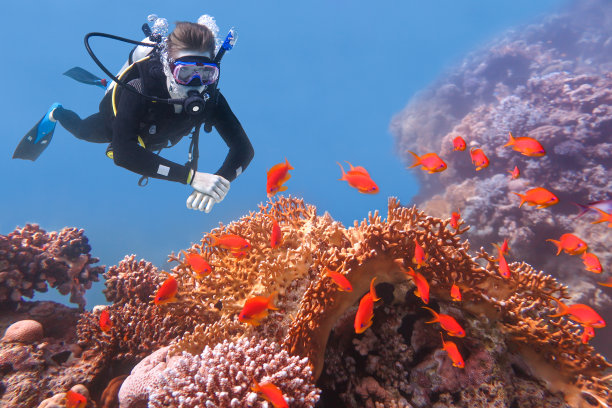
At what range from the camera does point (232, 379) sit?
95.7 inches

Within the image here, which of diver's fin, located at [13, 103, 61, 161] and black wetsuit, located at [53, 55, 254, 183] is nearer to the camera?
black wetsuit, located at [53, 55, 254, 183]

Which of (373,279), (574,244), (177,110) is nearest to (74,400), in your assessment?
(373,279)

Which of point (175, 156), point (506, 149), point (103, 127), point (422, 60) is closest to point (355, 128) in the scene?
point (422, 60)

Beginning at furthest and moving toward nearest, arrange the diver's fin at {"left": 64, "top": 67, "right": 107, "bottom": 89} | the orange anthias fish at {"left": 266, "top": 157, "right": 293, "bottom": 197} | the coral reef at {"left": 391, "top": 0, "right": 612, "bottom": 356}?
1. the coral reef at {"left": 391, "top": 0, "right": 612, "bottom": 356}
2. the diver's fin at {"left": 64, "top": 67, "right": 107, "bottom": 89}
3. the orange anthias fish at {"left": 266, "top": 157, "right": 293, "bottom": 197}

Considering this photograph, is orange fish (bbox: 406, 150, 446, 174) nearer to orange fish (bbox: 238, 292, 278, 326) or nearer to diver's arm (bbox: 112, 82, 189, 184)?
orange fish (bbox: 238, 292, 278, 326)

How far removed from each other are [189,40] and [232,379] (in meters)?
4.24

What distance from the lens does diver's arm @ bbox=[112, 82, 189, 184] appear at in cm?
369

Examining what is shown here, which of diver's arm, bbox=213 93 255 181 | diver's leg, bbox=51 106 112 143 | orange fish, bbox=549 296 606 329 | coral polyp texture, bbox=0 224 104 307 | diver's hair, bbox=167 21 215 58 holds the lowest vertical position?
orange fish, bbox=549 296 606 329

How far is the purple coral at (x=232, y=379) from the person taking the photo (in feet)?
7.54

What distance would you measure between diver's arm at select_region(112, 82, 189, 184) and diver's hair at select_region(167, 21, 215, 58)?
0.91m

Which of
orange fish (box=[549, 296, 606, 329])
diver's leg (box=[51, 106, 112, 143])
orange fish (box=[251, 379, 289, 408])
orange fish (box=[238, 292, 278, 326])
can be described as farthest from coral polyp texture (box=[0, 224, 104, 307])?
orange fish (box=[549, 296, 606, 329])

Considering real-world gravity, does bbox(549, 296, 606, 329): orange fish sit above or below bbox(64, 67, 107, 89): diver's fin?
below

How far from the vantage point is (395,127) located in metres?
22.8

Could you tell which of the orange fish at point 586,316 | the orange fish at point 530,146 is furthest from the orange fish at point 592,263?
the orange fish at point 530,146
